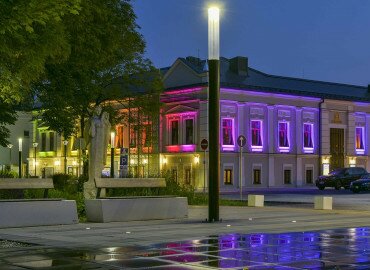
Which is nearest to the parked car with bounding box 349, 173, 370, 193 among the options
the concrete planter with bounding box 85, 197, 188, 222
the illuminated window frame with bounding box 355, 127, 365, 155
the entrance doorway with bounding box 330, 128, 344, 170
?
the entrance doorway with bounding box 330, 128, 344, 170

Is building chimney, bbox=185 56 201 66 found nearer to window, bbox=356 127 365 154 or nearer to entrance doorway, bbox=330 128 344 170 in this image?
entrance doorway, bbox=330 128 344 170

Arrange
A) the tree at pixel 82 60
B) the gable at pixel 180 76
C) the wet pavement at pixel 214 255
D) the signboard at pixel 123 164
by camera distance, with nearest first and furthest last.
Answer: the wet pavement at pixel 214 255, the tree at pixel 82 60, the signboard at pixel 123 164, the gable at pixel 180 76

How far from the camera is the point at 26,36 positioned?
14.4 metres

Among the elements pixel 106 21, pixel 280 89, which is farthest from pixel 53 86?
pixel 280 89

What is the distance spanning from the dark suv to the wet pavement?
131ft

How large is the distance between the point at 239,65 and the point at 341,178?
14.4 m

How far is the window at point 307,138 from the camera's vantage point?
2494 inches

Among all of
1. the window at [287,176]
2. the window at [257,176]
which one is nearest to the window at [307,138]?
the window at [287,176]

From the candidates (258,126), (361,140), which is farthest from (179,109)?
(361,140)

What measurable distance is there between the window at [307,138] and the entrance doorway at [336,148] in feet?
9.62

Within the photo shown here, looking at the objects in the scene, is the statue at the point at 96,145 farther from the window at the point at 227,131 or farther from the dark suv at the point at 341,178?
the window at the point at 227,131

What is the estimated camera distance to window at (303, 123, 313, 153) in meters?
63.3

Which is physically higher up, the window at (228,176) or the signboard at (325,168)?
the signboard at (325,168)

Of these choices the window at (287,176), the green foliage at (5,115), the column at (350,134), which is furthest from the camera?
the column at (350,134)
